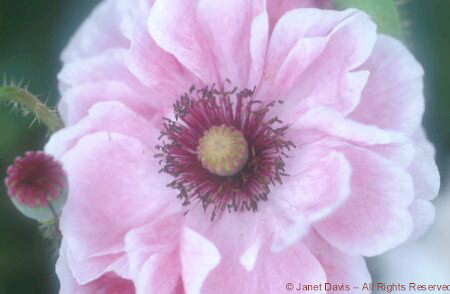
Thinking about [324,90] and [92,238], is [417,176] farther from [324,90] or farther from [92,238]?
[92,238]

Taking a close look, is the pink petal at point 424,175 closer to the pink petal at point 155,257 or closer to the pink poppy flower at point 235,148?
the pink poppy flower at point 235,148

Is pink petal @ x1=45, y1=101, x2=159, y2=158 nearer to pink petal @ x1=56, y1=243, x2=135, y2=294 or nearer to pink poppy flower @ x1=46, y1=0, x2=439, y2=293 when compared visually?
pink poppy flower @ x1=46, y1=0, x2=439, y2=293

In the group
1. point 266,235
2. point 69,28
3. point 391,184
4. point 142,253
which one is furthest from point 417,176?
point 69,28

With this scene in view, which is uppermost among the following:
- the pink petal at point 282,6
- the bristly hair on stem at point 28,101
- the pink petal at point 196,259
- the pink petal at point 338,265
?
the bristly hair on stem at point 28,101

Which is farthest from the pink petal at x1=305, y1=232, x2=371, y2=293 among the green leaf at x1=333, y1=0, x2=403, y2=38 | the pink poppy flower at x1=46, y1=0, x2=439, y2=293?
the green leaf at x1=333, y1=0, x2=403, y2=38

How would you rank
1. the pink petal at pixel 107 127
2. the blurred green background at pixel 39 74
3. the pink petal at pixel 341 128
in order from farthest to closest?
the blurred green background at pixel 39 74 < the pink petal at pixel 107 127 < the pink petal at pixel 341 128

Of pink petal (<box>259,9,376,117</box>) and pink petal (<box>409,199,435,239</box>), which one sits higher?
pink petal (<box>259,9,376,117</box>)

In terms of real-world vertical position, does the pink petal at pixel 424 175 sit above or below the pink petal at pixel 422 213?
above

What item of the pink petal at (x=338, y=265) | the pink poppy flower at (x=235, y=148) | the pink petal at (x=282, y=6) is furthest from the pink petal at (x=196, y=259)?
the pink petal at (x=282, y=6)
